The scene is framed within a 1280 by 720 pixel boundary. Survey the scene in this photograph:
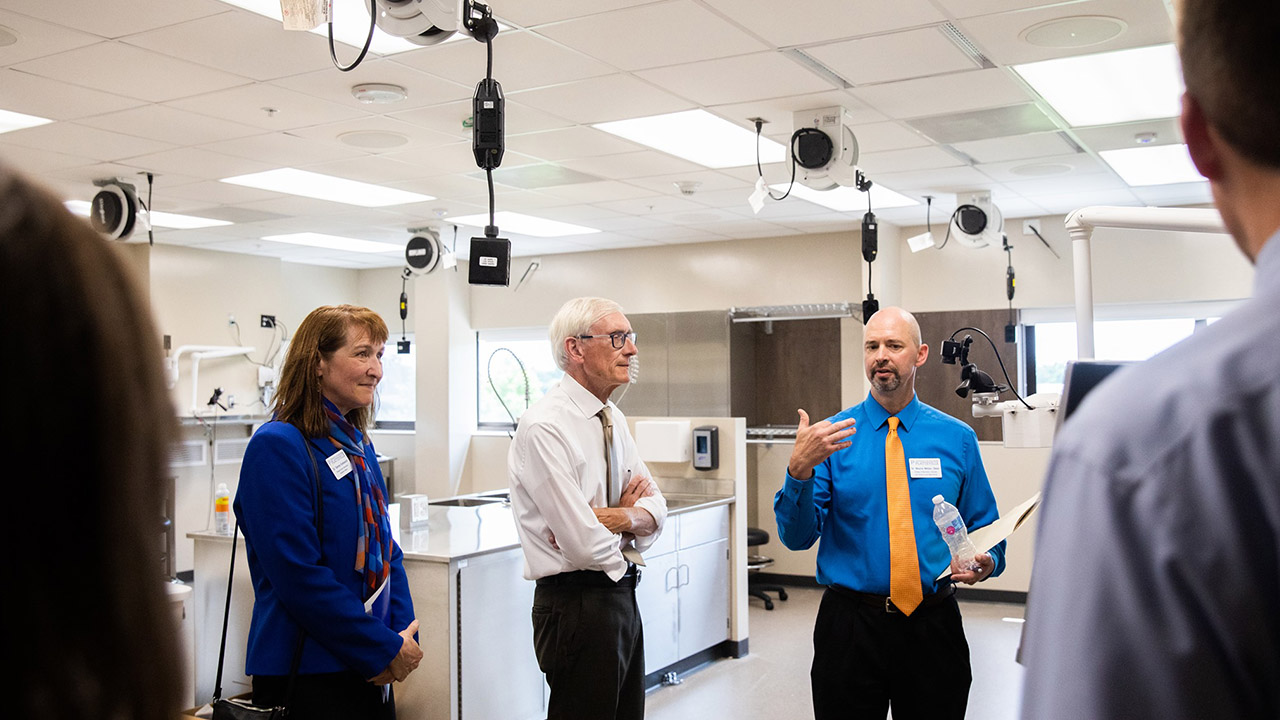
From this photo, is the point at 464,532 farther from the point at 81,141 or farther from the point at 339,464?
the point at 81,141

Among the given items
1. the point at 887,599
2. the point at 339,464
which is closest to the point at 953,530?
the point at 887,599

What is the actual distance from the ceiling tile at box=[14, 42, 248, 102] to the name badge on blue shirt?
126 inches

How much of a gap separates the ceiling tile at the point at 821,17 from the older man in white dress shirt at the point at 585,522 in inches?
49.8

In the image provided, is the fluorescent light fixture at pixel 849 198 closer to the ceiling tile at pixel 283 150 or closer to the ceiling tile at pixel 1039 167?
the ceiling tile at pixel 1039 167

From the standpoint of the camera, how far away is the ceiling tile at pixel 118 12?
3.44 meters

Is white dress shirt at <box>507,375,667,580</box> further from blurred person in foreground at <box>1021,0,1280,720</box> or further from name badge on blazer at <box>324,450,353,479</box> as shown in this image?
blurred person in foreground at <box>1021,0,1280,720</box>

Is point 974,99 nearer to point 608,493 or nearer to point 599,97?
point 599,97

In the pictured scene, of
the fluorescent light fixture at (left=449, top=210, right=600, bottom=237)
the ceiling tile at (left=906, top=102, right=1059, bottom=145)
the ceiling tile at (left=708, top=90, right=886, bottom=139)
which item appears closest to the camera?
the ceiling tile at (left=708, top=90, right=886, bottom=139)

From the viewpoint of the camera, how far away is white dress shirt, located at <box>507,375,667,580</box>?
8.96ft

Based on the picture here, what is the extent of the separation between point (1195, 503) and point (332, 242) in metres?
8.96

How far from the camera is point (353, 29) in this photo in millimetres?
3861

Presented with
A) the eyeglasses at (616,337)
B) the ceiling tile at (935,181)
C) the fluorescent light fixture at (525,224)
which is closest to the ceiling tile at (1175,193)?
the ceiling tile at (935,181)

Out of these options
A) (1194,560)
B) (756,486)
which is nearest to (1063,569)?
(1194,560)

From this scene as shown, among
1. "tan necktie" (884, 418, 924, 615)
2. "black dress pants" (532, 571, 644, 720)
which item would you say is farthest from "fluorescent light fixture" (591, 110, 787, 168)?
"black dress pants" (532, 571, 644, 720)
